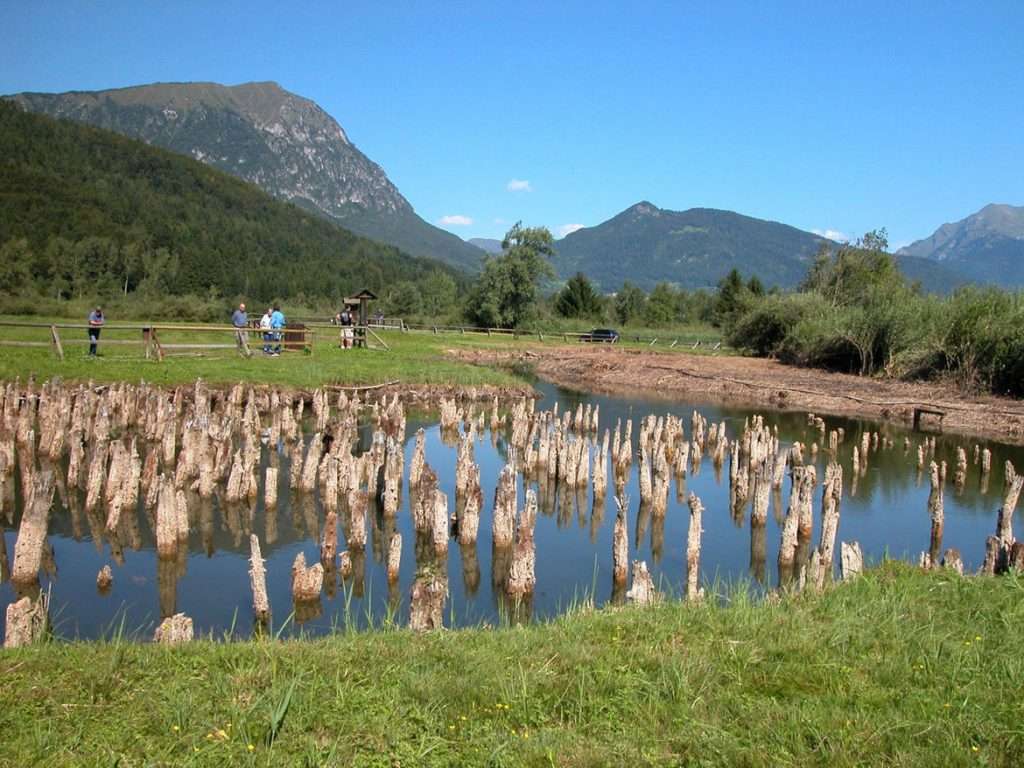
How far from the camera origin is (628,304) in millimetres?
103500

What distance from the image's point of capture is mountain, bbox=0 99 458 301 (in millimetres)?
94250

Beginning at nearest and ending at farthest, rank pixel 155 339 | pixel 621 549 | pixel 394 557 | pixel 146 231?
1. pixel 394 557
2. pixel 621 549
3. pixel 155 339
4. pixel 146 231

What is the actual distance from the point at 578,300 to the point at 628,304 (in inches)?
475

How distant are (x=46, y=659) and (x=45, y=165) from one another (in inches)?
5733

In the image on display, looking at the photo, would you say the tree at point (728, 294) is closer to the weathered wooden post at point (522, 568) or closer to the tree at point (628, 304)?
the tree at point (628, 304)

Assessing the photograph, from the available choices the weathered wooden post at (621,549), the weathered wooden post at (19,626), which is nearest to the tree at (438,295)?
the weathered wooden post at (621,549)

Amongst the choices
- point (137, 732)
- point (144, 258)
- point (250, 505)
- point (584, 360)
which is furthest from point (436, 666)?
point (144, 258)

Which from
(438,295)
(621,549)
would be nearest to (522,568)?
(621,549)

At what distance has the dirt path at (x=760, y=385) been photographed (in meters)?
30.5

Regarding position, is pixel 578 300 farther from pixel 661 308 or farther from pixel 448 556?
pixel 448 556

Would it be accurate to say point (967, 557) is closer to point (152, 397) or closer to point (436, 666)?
point (436, 666)

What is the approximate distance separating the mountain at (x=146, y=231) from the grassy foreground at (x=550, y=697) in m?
80.8

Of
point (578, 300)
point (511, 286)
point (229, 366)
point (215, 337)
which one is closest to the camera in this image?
point (229, 366)

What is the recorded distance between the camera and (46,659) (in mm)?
6156
